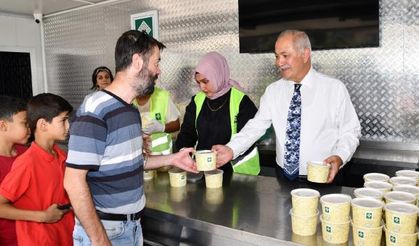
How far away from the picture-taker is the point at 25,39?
18.9 ft

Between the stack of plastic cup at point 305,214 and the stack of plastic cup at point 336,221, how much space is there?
5 cm

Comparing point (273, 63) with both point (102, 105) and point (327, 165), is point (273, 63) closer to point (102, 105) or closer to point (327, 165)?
point (327, 165)

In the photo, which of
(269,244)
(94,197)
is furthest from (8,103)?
(269,244)

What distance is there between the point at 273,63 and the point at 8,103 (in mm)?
2456

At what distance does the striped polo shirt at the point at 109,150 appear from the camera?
1.31 meters

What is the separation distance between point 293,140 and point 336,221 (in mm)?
1028

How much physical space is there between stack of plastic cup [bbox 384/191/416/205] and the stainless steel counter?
28 centimetres

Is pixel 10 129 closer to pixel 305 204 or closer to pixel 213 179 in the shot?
pixel 213 179

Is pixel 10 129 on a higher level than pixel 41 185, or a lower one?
higher

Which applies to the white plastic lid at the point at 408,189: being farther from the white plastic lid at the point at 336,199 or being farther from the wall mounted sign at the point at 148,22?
the wall mounted sign at the point at 148,22

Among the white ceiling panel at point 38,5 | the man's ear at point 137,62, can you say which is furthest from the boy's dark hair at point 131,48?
the white ceiling panel at point 38,5

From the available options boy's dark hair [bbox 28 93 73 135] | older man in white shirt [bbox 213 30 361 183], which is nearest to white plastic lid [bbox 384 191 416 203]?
older man in white shirt [bbox 213 30 361 183]

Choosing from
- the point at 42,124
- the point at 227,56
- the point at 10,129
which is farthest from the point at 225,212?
the point at 227,56

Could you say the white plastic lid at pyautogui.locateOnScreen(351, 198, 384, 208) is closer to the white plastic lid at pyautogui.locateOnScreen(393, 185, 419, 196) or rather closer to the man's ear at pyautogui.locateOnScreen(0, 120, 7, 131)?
the white plastic lid at pyautogui.locateOnScreen(393, 185, 419, 196)
